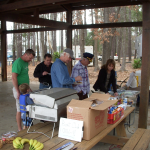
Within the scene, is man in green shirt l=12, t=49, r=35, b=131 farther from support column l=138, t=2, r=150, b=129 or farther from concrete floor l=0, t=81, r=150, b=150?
support column l=138, t=2, r=150, b=129

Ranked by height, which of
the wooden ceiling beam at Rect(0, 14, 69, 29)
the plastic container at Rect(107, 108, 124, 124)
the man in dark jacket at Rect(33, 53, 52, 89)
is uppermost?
the wooden ceiling beam at Rect(0, 14, 69, 29)

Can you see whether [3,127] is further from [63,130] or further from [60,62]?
[63,130]

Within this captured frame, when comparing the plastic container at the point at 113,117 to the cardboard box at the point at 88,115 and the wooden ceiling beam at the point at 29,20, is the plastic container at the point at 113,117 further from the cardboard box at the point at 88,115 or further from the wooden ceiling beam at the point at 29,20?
the wooden ceiling beam at the point at 29,20

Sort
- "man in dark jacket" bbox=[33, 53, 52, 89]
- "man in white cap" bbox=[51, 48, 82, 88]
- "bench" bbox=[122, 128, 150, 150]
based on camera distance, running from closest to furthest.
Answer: "bench" bbox=[122, 128, 150, 150] < "man in white cap" bbox=[51, 48, 82, 88] < "man in dark jacket" bbox=[33, 53, 52, 89]

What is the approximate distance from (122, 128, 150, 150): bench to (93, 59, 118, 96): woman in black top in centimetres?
130

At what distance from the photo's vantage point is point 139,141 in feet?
8.63

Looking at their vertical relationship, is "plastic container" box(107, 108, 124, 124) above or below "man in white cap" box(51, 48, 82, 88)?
below

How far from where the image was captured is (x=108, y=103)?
222cm

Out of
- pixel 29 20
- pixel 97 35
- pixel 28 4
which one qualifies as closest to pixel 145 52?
pixel 28 4

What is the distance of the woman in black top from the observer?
415 cm

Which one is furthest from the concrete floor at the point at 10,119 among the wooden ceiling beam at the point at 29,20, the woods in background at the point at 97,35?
the woods in background at the point at 97,35

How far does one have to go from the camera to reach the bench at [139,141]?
2.45m

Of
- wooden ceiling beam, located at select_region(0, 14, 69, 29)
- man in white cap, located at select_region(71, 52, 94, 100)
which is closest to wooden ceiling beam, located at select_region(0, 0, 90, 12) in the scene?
wooden ceiling beam, located at select_region(0, 14, 69, 29)

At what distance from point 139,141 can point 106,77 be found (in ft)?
6.03
